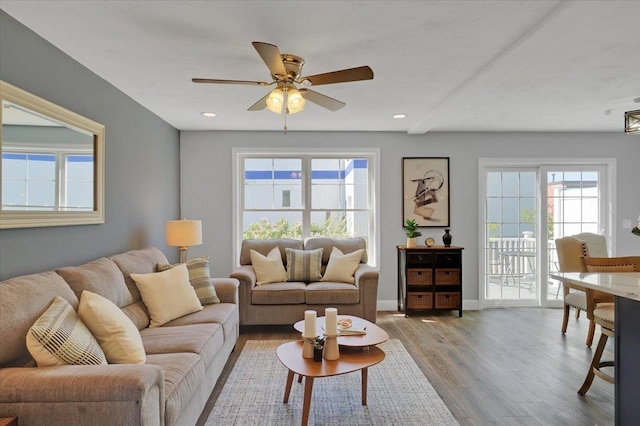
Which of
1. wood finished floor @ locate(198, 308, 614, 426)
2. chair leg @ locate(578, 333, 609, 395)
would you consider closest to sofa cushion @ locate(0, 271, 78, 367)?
wood finished floor @ locate(198, 308, 614, 426)

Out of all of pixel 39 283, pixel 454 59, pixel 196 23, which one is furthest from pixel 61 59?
pixel 454 59

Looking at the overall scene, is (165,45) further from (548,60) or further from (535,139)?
(535,139)

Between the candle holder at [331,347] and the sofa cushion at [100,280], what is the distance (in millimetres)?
1472

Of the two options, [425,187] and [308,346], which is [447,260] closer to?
[425,187]

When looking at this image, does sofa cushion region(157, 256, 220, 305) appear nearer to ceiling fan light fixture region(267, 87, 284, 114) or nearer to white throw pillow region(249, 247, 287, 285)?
white throw pillow region(249, 247, 287, 285)

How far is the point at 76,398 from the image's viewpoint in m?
1.51

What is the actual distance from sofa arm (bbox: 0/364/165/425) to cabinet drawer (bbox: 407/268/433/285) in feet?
12.1

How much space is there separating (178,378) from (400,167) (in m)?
4.04

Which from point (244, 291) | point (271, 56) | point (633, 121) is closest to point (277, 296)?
point (244, 291)

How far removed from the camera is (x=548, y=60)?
8.82 ft

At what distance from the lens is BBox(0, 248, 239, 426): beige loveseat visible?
4.94ft

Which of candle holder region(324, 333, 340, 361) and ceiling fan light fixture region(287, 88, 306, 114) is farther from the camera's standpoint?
ceiling fan light fixture region(287, 88, 306, 114)

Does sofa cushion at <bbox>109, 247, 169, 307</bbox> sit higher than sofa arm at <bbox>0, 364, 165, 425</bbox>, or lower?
higher

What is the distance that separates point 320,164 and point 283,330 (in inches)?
91.2
